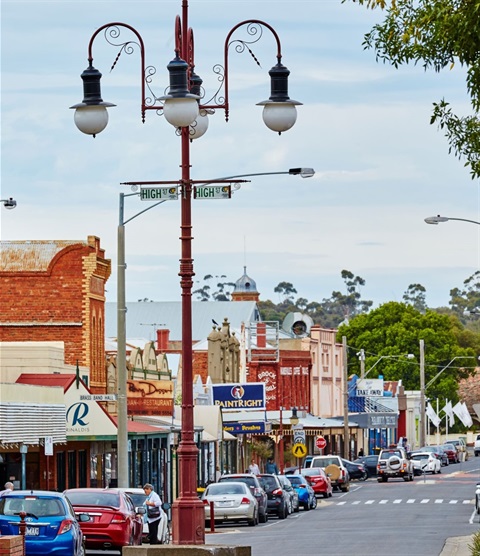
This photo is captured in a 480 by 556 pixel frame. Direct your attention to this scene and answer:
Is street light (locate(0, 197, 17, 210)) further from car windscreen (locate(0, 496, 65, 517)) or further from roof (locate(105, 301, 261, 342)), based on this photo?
roof (locate(105, 301, 261, 342))

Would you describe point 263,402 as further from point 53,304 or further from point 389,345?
point 389,345

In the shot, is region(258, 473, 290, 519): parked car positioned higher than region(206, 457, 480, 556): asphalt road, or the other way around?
region(258, 473, 290, 519): parked car

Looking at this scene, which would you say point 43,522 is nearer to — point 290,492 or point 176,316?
point 290,492

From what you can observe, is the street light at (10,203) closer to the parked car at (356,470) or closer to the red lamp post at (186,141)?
the red lamp post at (186,141)

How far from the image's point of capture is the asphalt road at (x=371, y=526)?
33062mm

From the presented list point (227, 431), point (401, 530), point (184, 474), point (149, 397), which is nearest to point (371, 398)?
point (227, 431)

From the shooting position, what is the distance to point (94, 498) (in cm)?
3091

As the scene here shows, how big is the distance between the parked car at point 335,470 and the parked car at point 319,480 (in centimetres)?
474

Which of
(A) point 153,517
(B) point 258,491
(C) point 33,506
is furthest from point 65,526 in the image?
(B) point 258,491

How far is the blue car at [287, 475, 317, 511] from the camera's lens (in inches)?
2175

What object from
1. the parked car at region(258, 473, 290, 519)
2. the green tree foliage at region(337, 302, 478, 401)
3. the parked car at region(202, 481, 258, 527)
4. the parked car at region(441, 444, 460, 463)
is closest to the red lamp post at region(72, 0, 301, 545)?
the parked car at region(202, 481, 258, 527)

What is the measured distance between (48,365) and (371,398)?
68888mm

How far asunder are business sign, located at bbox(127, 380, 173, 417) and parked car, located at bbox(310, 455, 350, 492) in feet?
40.5

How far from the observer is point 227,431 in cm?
6925
